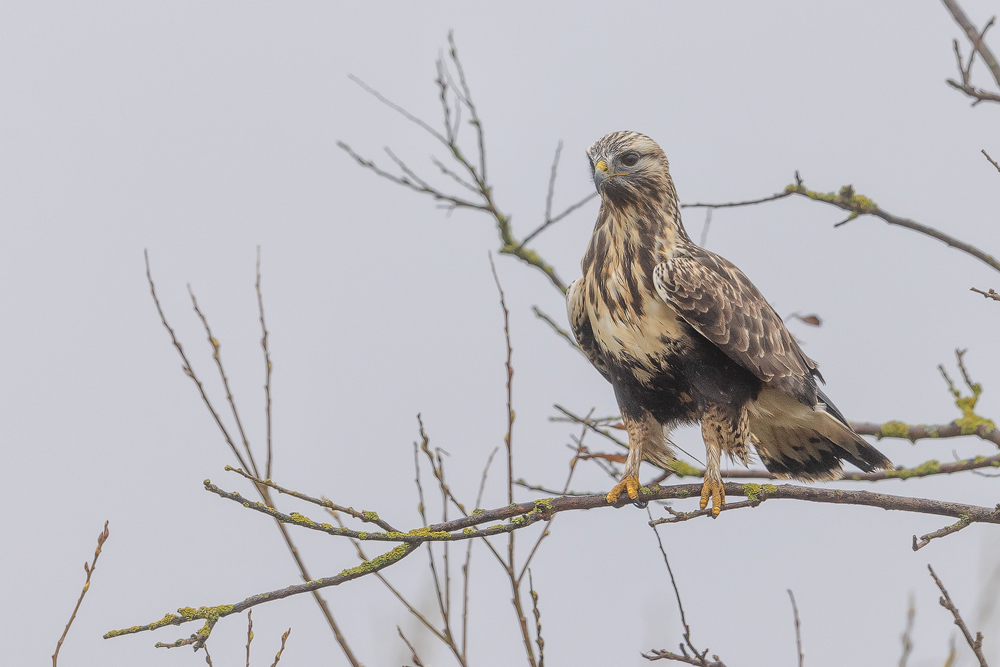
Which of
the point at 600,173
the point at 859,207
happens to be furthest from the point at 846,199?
the point at 600,173

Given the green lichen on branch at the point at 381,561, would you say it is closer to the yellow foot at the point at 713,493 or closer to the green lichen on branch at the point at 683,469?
the yellow foot at the point at 713,493

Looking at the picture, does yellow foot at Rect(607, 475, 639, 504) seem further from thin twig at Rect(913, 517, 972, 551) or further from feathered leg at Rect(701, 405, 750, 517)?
thin twig at Rect(913, 517, 972, 551)

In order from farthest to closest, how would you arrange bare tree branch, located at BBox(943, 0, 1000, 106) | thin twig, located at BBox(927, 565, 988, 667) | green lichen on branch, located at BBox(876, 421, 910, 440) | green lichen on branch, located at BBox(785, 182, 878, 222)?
green lichen on branch, located at BBox(876, 421, 910, 440) → green lichen on branch, located at BBox(785, 182, 878, 222) → bare tree branch, located at BBox(943, 0, 1000, 106) → thin twig, located at BBox(927, 565, 988, 667)

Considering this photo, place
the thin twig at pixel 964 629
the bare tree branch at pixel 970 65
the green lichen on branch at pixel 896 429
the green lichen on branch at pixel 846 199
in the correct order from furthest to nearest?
the green lichen on branch at pixel 896 429, the green lichen on branch at pixel 846 199, the bare tree branch at pixel 970 65, the thin twig at pixel 964 629

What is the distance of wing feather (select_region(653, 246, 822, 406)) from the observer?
4.12 meters

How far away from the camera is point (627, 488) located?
4.20 metres

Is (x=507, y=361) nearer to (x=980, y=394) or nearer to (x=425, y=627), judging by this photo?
(x=425, y=627)

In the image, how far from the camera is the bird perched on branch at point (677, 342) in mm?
4188

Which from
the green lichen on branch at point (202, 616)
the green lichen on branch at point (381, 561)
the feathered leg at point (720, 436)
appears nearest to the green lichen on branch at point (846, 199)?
the feathered leg at point (720, 436)

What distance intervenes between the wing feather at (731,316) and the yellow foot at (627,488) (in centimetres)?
76

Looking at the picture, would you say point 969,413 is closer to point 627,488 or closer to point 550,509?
point 627,488

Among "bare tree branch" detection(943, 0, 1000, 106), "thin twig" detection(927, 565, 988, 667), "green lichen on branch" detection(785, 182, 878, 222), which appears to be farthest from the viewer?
"green lichen on branch" detection(785, 182, 878, 222)

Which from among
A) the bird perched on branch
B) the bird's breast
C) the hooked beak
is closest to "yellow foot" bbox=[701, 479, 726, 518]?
the bird perched on branch

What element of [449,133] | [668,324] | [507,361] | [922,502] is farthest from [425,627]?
[449,133]
